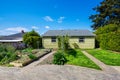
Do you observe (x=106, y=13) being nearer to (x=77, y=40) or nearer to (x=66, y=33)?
(x=66, y=33)

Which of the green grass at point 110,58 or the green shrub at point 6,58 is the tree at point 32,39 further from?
the green shrub at point 6,58

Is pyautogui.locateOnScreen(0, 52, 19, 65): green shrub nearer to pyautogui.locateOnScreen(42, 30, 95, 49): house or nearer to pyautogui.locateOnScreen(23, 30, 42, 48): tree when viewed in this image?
pyautogui.locateOnScreen(23, 30, 42, 48): tree

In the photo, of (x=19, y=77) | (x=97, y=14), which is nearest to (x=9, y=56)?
(x=19, y=77)

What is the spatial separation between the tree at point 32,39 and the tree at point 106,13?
66.5 ft

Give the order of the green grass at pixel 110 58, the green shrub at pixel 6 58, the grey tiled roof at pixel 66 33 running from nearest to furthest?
the green shrub at pixel 6 58 < the green grass at pixel 110 58 < the grey tiled roof at pixel 66 33

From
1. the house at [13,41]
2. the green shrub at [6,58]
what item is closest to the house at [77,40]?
the house at [13,41]

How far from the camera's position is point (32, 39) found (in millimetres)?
24297

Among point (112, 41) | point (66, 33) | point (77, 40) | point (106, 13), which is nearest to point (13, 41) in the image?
point (66, 33)

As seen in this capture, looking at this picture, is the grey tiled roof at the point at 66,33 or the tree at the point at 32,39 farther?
the grey tiled roof at the point at 66,33

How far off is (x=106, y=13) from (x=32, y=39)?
2277 cm

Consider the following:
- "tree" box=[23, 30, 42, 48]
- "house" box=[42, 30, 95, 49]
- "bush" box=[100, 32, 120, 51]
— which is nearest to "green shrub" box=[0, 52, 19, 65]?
"tree" box=[23, 30, 42, 48]

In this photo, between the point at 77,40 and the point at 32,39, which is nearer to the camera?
the point at 32,39

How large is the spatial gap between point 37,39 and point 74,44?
254 inches

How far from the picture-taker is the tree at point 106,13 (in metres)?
37.2
